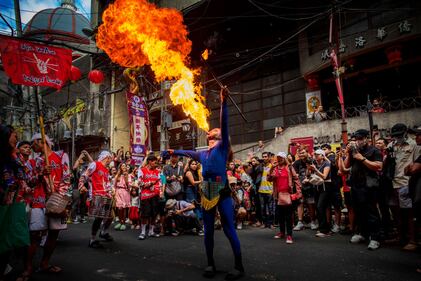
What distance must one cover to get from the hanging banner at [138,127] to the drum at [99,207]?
522 cm

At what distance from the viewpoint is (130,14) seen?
941 centimetres

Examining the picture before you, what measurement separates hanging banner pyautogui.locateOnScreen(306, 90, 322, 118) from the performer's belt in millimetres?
14623

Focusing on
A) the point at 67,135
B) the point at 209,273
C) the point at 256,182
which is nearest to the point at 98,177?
the point at 209,273

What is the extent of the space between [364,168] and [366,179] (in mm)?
235

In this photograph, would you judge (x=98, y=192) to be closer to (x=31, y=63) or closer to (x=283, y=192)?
(x=283, y=192)

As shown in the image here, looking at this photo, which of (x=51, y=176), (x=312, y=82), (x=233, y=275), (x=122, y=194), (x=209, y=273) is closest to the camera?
(x=233, y=275)

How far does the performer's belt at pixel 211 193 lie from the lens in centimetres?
410

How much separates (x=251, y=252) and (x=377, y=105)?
40.3 ft

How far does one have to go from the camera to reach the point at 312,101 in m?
17.8

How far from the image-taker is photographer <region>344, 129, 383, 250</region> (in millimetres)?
5551

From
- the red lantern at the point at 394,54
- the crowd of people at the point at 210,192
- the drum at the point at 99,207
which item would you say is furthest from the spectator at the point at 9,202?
the red lantern at the point at 394,54

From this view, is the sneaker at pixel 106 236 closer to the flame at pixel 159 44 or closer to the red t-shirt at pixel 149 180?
the red t-shirt at pixel 149 180

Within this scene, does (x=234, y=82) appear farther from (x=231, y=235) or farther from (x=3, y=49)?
(x=231, y=235)

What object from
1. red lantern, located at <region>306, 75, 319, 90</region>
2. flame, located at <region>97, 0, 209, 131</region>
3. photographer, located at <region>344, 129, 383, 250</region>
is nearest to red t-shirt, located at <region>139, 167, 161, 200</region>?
flame, located at <region>97, 0, 209, 131</region>
